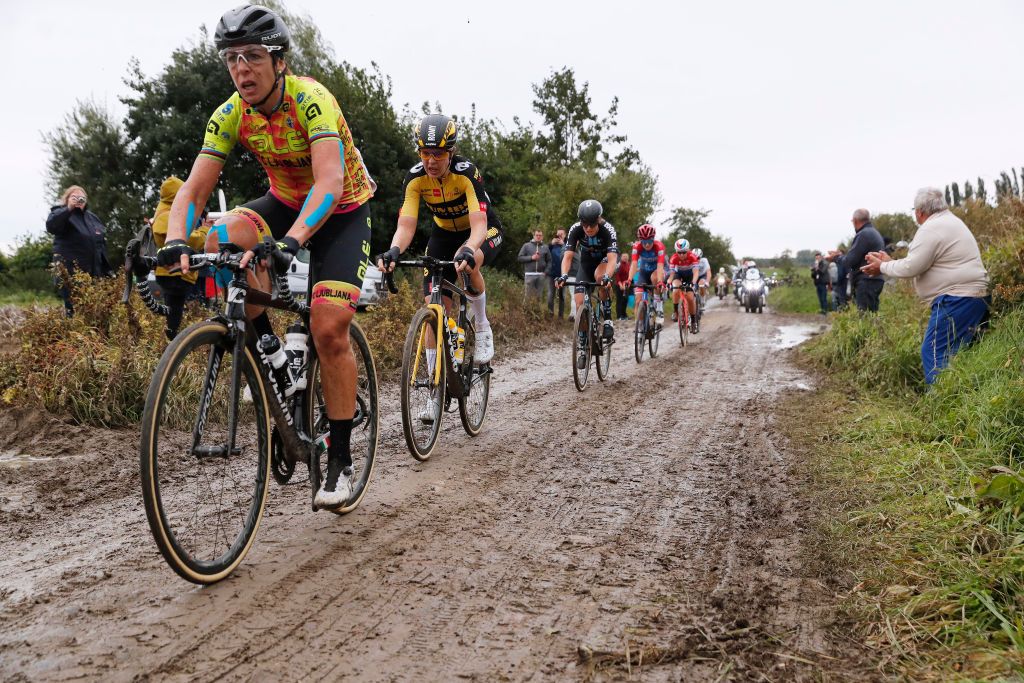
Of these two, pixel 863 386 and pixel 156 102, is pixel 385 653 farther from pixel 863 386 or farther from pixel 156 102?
pixel 156 102

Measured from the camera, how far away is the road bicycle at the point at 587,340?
8625 mm

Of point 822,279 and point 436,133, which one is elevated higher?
point 436,133

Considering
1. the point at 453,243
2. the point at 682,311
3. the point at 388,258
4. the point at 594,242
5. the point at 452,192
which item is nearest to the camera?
the point at 388,258

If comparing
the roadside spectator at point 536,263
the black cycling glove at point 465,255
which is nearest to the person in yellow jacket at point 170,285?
the black cycling glove at point 465,255

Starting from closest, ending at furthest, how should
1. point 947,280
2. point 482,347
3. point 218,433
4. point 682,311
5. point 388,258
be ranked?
point 218,433
point 388,258
point 482,347
point 947,280
point 682,311

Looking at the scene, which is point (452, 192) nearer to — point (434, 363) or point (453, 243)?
point (453, 243)

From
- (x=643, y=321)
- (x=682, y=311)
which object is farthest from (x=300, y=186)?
(x=682, y=311)

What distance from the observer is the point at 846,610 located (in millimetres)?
2695

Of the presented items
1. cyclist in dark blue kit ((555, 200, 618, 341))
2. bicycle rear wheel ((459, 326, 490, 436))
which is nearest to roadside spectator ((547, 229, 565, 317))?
cyclist in dark blue kit ((555, 200, 618, 341))

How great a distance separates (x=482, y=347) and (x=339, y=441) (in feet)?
8.26

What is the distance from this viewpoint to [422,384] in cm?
509

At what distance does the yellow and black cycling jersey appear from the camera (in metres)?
5.53

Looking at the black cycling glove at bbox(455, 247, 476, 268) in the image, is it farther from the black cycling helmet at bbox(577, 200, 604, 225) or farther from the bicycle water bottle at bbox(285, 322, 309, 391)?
the black cycling helmet at bbox(577, 200, 604, 225)

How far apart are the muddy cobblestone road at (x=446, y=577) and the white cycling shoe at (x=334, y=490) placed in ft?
0.50
